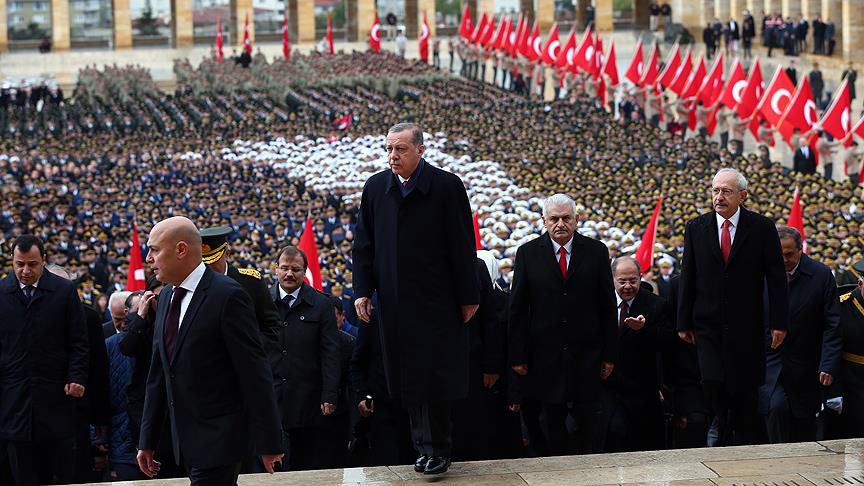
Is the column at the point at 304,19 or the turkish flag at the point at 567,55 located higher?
the column at the point at 304,19

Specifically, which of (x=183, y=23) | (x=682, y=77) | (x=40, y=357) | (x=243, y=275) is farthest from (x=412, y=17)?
(x=243, y=275)

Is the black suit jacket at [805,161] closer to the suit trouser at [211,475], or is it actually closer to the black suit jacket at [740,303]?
the black suit jacket at [740,303]

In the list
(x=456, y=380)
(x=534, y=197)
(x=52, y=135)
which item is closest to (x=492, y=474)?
(x=456, y=380)

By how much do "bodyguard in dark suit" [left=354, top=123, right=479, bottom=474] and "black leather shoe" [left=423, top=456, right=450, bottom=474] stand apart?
7.5 inches

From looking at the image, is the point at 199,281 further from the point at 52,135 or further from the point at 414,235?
the point at 52,135

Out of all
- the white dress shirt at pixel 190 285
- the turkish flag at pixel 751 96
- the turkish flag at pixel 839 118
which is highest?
the turkish flag at pixel 751 96

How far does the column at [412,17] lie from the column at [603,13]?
8.50 meters

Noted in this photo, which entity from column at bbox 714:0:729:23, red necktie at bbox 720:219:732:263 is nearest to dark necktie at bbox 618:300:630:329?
red necktie at bbox 720:219:732:263

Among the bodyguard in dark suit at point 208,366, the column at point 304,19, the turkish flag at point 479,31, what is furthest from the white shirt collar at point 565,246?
the column at point 304,19

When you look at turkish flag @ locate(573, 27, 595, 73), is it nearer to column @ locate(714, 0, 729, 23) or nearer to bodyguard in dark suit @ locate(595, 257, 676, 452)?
column @ locate(714, 0, 729, 23)

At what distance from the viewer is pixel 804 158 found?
85.8 feet

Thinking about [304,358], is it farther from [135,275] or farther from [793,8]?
[793,8]

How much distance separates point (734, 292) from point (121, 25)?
62.3 meters

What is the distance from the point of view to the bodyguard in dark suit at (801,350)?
830 cm
